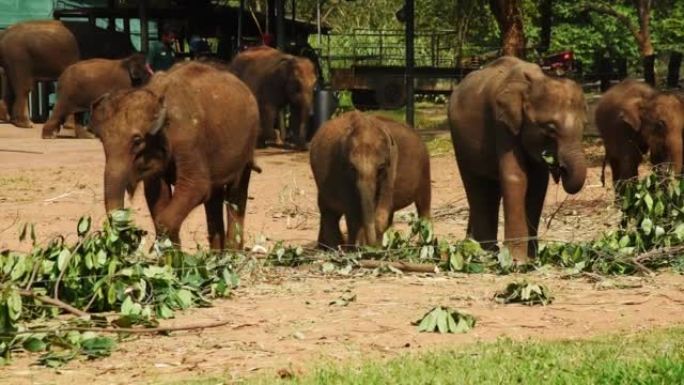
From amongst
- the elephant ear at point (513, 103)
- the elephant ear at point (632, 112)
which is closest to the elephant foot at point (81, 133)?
the elephant ear at point (632, 112)

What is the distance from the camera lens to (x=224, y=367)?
28.4ft

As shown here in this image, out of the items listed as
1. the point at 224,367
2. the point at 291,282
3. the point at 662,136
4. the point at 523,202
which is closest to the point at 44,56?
the point at 662,136

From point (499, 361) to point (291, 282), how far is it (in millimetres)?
3316

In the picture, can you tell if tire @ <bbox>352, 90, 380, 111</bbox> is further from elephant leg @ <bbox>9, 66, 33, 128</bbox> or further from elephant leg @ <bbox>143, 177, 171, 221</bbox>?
elephant leg @ <bbox>143, 177, 171, 221</bbox>

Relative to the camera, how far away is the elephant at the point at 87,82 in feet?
95.6

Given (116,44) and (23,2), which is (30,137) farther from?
(23,2)

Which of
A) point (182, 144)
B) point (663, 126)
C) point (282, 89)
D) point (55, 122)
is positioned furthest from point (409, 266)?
point (55, 122)

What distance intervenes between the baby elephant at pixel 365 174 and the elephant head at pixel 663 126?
4.34m

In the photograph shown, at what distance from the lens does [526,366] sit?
8383 millimetres

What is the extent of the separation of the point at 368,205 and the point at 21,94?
61.8 feet

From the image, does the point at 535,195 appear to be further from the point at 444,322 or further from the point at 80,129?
the point at 80,129

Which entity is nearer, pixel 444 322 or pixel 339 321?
pixel 444 322

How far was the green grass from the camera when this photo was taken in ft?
26.4

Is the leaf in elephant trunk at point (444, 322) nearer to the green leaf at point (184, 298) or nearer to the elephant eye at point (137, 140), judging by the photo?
the green leaf at point (184, 298)
